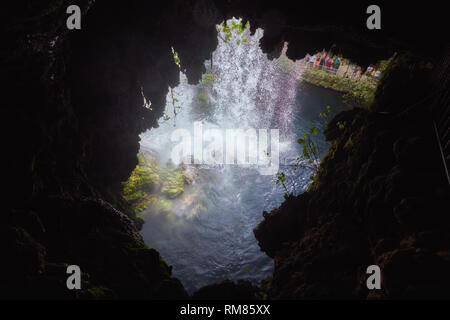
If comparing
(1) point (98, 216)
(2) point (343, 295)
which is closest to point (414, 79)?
(2) point (343, 295)

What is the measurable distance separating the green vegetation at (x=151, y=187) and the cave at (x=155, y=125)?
1799 mm

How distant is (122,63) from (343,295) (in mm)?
9532

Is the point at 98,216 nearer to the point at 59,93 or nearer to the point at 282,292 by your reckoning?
the point at 59,93

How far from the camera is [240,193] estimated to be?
52.0 ft

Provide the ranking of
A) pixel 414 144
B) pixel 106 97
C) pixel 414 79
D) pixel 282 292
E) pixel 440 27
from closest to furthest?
pixel 414 144 → pixel 440 27 → pixel 414 79 → pixel 282 292 → pixel 106 97

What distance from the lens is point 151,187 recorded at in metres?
13.4

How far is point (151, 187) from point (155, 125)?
4672 mm

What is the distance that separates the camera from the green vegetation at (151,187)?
12336 mm

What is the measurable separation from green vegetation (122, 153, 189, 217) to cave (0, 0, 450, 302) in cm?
180

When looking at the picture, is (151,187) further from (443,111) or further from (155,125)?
(443,111)

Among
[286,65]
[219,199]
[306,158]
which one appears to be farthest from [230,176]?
[286,65]

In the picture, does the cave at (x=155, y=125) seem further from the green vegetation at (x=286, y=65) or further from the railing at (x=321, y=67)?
the green vegetation at (x=286, y=65)

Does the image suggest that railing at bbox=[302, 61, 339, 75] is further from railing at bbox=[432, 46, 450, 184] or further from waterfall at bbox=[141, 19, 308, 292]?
railing at bbox=[432, 46, 450, 184]

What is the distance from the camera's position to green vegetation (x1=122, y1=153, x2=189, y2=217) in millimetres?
12336
